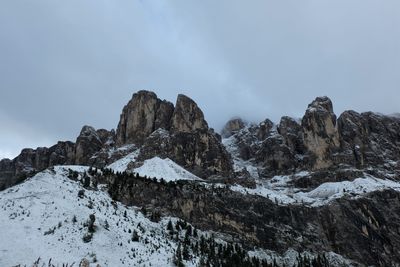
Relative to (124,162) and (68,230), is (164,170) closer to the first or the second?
(124,162)

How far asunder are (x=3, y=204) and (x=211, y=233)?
6484 centimetres

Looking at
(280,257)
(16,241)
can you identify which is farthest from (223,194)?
(16,241)

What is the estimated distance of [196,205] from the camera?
146 meters

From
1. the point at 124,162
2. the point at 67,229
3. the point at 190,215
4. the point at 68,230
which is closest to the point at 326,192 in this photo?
the point at 190,215

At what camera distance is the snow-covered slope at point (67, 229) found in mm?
73875

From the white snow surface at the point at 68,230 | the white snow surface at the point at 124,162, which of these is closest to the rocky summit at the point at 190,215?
the white snow surface at the point at 68,230

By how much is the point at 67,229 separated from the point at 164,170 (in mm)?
91248

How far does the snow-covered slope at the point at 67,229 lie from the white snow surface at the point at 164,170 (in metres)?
54.4

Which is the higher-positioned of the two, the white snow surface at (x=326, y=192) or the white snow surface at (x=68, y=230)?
the white snow surface at (x=326, y=192)

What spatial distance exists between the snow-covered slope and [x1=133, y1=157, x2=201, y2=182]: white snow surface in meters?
54.4

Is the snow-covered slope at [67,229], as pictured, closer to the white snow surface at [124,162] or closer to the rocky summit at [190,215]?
the rocky summit at [190,215]

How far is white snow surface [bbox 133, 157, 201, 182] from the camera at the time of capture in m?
168

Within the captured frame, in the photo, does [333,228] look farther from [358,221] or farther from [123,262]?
[123,262]

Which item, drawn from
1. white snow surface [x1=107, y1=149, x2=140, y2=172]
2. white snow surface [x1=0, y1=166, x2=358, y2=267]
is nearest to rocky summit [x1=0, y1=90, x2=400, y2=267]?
white snow surface [x1=0, y1=166, x2=358, y2=267]
